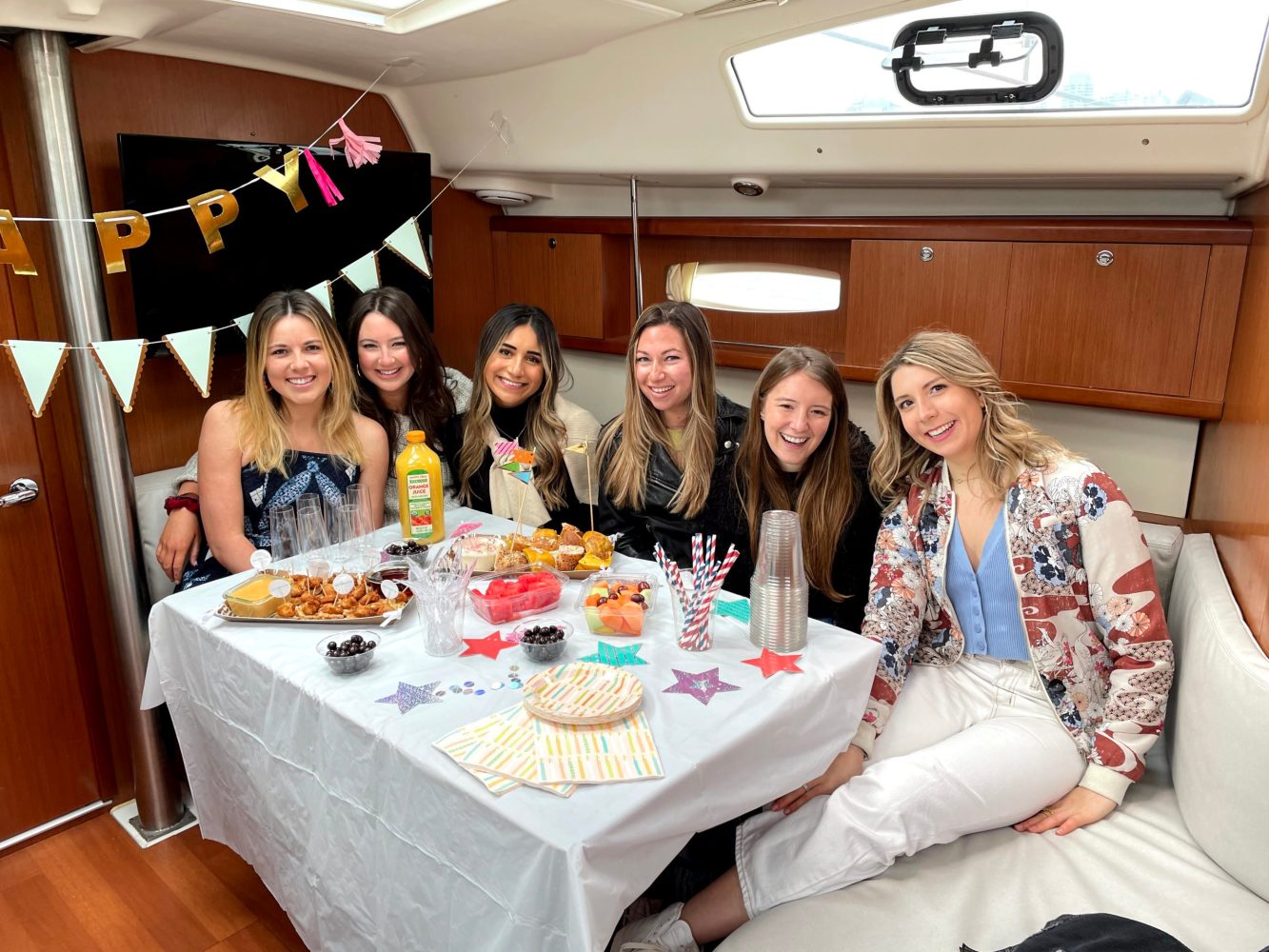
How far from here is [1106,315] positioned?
2.46 meters

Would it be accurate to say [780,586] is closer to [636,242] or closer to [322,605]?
[322,605]

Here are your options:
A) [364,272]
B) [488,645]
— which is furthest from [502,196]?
[488,645]

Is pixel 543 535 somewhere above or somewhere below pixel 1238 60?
below

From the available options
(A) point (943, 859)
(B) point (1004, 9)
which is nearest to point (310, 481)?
(A) point (943, 859)

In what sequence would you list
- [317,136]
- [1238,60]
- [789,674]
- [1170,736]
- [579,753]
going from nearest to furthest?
[579,753] → [789,674] → [1170,736] → [1238,60] → [317,136]

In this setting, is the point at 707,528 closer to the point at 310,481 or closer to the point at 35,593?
the point at 310,481

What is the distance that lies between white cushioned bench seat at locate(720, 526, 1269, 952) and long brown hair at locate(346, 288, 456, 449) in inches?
70.8

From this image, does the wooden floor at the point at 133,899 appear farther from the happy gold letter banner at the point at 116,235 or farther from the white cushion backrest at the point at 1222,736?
the white cushion backrest at the point at 1222,736

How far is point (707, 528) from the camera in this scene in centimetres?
239

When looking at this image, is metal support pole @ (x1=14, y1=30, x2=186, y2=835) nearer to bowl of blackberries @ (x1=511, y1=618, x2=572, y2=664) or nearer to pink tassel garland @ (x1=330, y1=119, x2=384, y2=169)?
pink tassel garland @ (x1=330, y1=119, x2=384, y2=169)

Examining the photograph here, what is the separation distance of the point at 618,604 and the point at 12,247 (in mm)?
1503

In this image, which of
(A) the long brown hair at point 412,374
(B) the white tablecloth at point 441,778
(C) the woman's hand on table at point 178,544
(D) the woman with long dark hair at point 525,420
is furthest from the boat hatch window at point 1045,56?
(C) the woman's hand on table at point 178,544

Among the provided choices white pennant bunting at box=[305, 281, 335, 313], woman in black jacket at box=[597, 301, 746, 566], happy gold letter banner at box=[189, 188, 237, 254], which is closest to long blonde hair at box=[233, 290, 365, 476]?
white pennant bunting at box=[305, 281, 335, 313]

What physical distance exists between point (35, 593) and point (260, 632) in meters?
1.11
